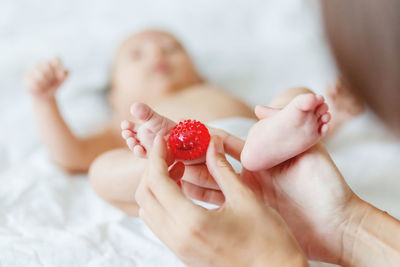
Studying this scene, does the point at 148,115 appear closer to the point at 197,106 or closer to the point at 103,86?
the point at 197,106

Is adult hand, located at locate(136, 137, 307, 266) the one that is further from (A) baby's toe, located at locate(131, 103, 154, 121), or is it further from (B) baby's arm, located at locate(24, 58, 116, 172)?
(B) baby's arm, located at locate(24, 58, 116, 172)

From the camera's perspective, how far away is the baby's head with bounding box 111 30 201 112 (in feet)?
4.81

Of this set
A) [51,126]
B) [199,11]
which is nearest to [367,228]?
[51,126]

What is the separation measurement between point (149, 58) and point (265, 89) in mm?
437

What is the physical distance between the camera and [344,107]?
1.40 m

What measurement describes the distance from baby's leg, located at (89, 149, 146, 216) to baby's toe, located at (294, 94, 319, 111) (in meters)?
0.38

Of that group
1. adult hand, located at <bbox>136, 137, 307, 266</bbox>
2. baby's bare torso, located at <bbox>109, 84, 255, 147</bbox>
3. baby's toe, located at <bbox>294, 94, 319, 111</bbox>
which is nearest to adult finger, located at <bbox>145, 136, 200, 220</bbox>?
adult hand, located at <bbox>136, 137, 307, 266</bbox>

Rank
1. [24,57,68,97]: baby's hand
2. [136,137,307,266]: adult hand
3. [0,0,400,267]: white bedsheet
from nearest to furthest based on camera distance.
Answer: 1. [136,137,307,266]: adult hand
2. [0,0,400,267]: white bedsheet
3. [24,57,68,97]: baby's hand

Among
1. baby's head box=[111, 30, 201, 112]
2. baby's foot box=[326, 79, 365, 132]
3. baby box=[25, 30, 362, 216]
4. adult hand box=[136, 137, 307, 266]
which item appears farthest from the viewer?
baby's head box=[111, 30, 201, 112]

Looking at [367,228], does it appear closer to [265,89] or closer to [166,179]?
[166,179]

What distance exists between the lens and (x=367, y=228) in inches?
31.7

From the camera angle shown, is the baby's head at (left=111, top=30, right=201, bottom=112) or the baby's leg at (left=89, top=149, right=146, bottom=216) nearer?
the baby's leg at (left=89, top=149, right=146, bottom=216)

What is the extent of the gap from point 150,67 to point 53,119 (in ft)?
1.22

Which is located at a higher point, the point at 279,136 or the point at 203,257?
the point at 279,136
